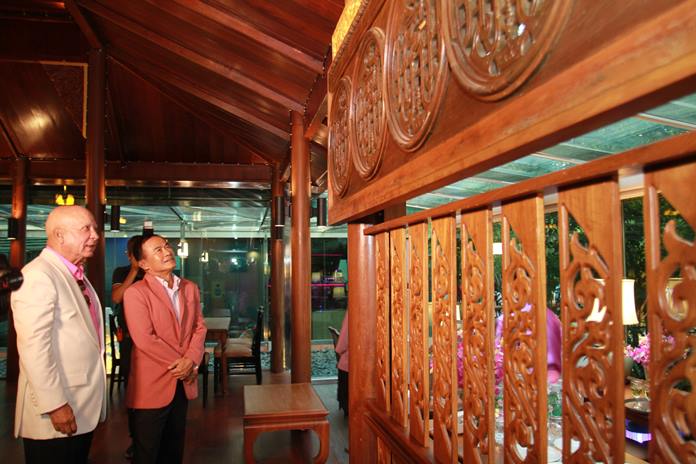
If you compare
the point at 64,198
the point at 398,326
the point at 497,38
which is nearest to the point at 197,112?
the point at 64,198

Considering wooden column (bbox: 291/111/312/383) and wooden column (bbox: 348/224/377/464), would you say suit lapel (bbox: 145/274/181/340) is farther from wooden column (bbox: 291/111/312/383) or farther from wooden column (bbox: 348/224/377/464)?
wooden column (bbox: 291/111/312/383)

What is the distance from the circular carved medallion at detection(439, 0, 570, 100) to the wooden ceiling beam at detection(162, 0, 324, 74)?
10.7 ft

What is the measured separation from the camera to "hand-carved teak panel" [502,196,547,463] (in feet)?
2.51

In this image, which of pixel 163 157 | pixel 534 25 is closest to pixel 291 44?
pixel 534 25

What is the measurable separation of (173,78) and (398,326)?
5847 mm

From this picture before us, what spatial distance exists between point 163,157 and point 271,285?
2488 millimetres

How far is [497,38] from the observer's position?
0.70m

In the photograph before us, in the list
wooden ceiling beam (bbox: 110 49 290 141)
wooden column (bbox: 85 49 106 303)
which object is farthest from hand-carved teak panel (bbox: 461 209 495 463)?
wooden column (bbox: 85 49 106 303)

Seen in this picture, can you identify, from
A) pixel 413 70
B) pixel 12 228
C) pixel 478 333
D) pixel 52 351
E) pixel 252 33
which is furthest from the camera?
pixel 12 228

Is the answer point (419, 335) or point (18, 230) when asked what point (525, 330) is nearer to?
point (419, 335)

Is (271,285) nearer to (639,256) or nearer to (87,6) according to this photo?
(87,6)

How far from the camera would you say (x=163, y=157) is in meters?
7.93

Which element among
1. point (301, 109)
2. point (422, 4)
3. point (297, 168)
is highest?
point (301, 109)

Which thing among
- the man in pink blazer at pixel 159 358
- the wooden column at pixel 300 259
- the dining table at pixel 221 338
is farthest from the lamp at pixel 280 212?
the man in pink blazer at pixel 159 358
